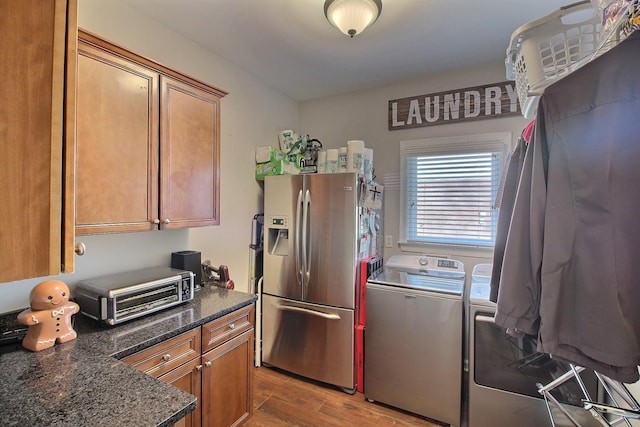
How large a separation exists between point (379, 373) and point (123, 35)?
2842 mm

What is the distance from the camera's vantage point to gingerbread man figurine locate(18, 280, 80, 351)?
1.14 metres

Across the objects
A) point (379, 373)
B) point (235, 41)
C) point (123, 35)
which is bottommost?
point (379, 373)

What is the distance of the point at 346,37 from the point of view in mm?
2119

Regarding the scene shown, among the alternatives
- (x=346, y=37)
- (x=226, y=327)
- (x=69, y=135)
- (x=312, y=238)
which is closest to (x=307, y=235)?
(x=312, y=238)

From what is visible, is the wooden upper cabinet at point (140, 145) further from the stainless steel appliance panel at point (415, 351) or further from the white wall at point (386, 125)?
the white wall at point (386, 125)

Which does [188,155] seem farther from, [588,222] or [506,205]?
[588,222]

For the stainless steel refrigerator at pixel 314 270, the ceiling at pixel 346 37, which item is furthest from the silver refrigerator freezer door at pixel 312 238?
the ceiling at pixel 346 37

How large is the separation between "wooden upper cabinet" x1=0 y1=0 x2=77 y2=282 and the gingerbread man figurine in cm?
72

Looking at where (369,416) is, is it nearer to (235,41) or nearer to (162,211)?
(162,211)

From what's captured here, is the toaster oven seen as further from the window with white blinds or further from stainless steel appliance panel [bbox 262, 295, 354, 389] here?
the window with white blinds

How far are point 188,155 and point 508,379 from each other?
7.73 ft

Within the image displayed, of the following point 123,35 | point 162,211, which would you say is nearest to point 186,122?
point 162,211

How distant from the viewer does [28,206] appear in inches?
25.0

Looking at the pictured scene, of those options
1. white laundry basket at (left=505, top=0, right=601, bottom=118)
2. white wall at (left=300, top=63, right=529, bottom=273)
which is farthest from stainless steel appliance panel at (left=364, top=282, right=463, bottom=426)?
white laundry basket at (left=505, top=0, right=601, bottom=118)
